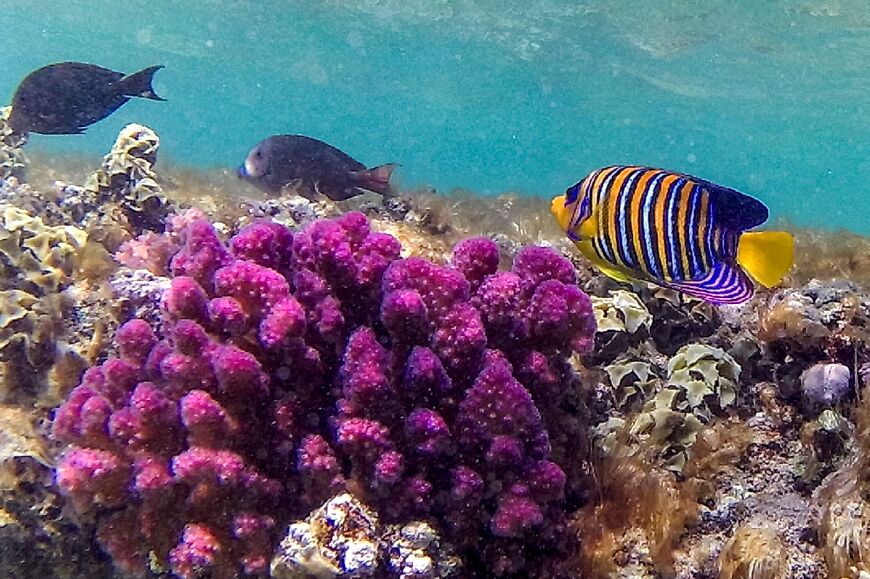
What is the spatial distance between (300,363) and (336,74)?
63574 mm

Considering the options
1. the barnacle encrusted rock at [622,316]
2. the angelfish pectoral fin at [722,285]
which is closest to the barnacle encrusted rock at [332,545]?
the angelfish pectoral fin at [722,285]

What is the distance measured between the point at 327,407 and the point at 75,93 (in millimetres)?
4762

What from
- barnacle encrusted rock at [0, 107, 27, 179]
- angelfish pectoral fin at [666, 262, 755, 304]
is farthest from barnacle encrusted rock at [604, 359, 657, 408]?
barnacle encrusted rock at [0, 107, 27, 179]

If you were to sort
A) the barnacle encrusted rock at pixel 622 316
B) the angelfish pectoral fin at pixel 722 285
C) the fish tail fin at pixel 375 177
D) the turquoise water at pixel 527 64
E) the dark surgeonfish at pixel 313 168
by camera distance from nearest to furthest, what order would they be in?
the angelfish pectoral fin at pixel 722 285, the barnacle encrusted rock at pixel 622 316, the fish tail fin at pixel 375 177, the dark surgeonfish at pixel 313 168, the turquoise water at pixel 527 64

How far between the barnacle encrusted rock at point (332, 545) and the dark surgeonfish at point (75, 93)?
4682mm

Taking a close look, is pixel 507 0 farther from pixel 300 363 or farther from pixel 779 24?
pixel 300 363

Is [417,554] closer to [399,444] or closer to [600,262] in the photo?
[399,444]

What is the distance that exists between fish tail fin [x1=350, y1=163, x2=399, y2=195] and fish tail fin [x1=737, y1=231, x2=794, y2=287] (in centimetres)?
445

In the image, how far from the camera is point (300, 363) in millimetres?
2805

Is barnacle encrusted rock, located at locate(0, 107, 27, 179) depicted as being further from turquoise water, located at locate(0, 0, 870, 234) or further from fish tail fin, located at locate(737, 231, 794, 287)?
fish tail fin, located at locate(737, 231, 794, 287)

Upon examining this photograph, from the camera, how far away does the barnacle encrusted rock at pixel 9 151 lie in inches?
298

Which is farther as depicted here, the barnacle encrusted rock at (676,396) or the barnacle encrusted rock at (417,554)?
the barnacle encrusted rock at (676,396)

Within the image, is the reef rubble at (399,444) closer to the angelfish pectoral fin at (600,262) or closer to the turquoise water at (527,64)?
the angelfish pectoral fin at (600,262)

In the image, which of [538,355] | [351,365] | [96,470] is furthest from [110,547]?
[538,355]
